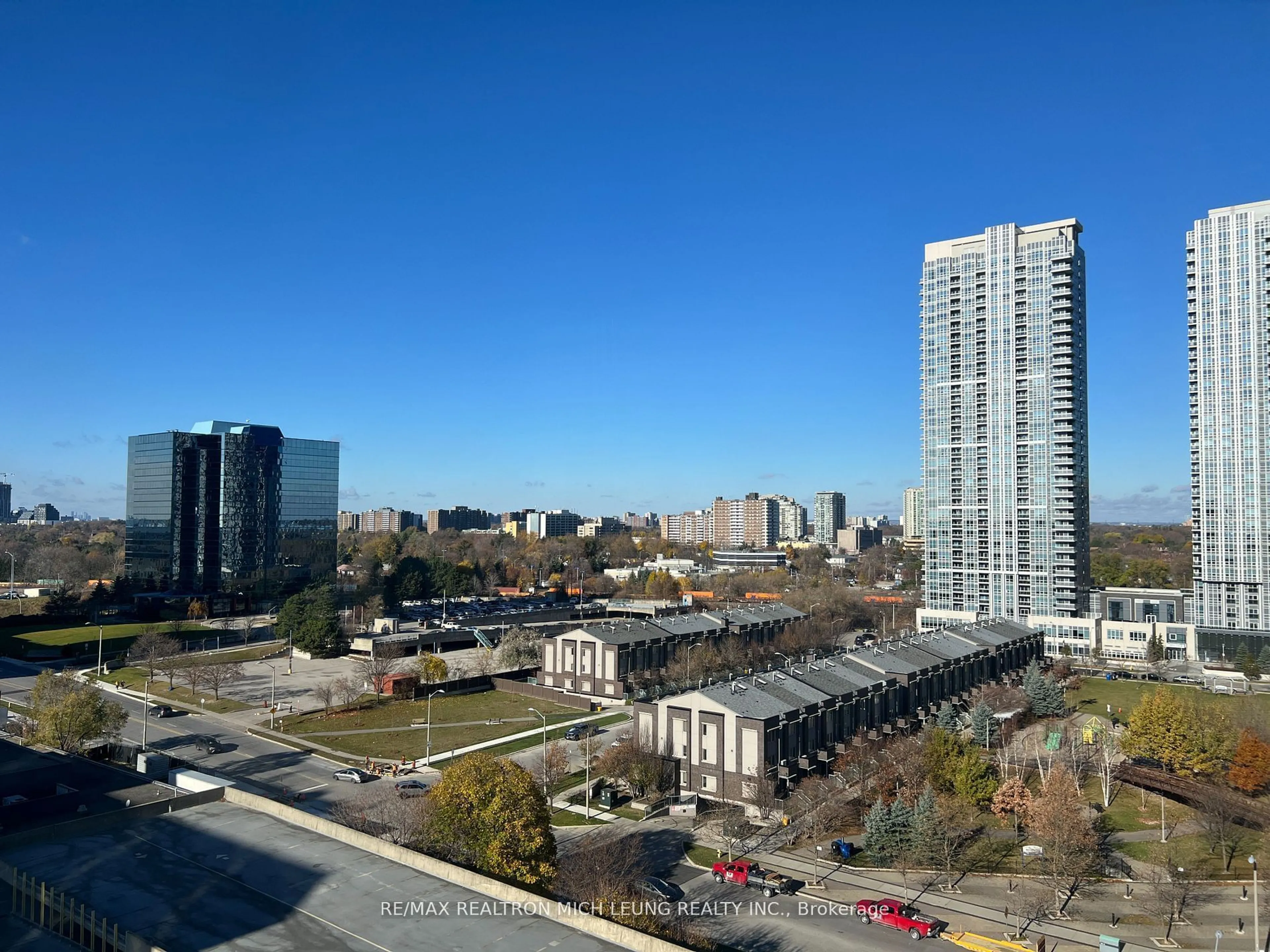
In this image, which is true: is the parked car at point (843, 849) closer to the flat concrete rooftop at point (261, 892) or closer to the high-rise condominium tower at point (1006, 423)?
the flat concrete rooftop at point (261, 892)

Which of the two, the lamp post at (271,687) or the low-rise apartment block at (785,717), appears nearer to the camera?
the low-rise apartment block at (785,717)

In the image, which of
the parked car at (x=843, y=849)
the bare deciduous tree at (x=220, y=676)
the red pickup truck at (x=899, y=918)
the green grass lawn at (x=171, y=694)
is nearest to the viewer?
the red pickup truck at (x=899, y=918)

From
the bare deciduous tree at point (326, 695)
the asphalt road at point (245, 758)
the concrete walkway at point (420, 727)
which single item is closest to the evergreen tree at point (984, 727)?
the concrete walkway at point (420, 727)

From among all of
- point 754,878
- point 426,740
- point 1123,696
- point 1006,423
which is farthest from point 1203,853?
point 1006,423

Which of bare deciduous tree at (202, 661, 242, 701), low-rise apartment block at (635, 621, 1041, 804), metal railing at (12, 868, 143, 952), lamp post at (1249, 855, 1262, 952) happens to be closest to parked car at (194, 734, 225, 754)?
bare deciduous tree at (202, 661, 242, 701)

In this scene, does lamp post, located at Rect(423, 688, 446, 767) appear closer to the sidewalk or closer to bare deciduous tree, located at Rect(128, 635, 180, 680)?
the sidewalk
